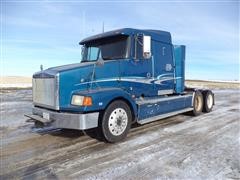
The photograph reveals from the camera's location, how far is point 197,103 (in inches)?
402

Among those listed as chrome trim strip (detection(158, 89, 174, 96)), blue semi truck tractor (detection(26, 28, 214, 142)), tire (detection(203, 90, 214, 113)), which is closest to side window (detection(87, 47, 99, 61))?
blue semi truck tractor (detection(26, 28, 214, 142))

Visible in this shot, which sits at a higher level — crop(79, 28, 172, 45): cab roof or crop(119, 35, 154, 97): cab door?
crop(79, 28, 172, 45): cab roof

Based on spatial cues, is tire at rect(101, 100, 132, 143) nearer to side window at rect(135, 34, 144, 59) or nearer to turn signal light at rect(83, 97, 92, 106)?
turn signal light at rect(83, 97, 92, 106)

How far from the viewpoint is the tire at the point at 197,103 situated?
9.91 metres

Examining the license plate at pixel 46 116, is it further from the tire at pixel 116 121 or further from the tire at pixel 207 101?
the tire at pixel 207 101

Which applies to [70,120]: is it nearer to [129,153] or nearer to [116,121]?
[116,121]

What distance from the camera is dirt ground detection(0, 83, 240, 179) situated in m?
4.22

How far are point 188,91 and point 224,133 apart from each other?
353 cm

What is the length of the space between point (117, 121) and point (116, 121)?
34 millimetres

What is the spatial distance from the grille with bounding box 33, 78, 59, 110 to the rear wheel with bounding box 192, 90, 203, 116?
5993mm

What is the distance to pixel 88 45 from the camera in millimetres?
7730

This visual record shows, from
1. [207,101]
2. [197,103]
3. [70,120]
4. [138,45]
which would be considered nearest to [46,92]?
[70,120]

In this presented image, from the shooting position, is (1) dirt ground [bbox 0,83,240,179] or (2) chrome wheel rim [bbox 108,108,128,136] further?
(2) chrome wheel rim [bbox 108,108,128,136]

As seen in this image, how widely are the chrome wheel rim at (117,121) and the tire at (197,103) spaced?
457 centimetres
